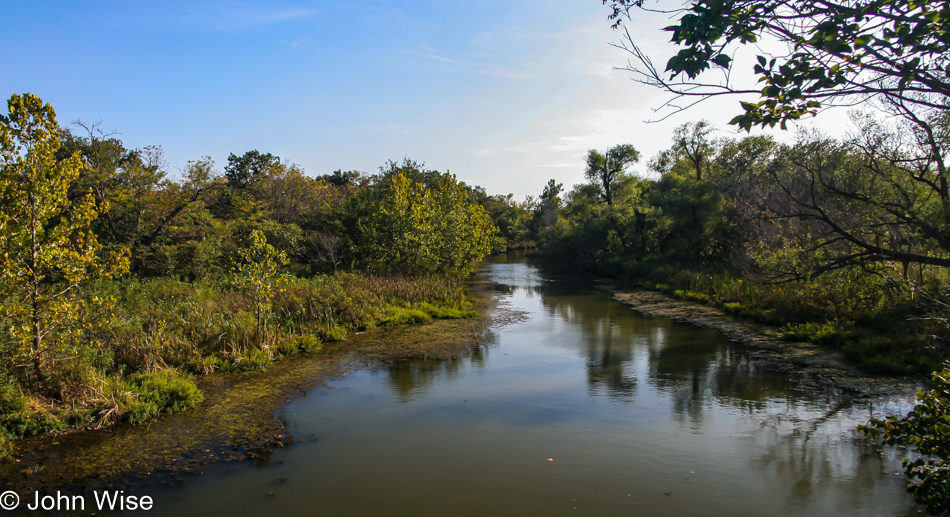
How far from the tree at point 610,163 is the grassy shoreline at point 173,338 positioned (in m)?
34.6

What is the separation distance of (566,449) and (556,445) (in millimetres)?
180

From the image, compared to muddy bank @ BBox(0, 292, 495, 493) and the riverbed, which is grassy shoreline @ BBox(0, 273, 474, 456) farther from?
the riverbed

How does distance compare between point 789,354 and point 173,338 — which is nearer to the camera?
point 173,338

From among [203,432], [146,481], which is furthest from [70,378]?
[146,481]

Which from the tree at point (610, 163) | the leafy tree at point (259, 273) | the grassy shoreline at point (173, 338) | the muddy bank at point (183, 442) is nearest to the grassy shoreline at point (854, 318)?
the muddy bank at point (183, 442)

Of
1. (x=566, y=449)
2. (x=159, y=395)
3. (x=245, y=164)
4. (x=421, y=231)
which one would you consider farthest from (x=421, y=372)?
(x=245, y=164)

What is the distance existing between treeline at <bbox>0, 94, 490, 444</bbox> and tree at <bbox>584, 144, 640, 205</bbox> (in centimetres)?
2455

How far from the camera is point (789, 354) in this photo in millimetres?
12164

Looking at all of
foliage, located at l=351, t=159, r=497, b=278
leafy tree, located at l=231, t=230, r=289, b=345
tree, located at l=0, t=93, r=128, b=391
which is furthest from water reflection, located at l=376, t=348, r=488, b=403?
foliage, located at l=351, t=159, r=497, b=278

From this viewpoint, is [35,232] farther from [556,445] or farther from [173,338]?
[556,445]

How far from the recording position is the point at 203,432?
7.38 meters

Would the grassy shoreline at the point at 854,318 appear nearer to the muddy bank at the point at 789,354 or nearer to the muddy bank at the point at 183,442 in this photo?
the muddy bank at the point at 789,354

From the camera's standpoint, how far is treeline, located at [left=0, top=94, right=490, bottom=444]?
7.19 metres

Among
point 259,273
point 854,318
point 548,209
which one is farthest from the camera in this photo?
point 548,209
